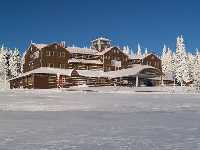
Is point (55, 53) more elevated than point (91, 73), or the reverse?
point (55, 53)

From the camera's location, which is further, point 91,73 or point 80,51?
point 80,51

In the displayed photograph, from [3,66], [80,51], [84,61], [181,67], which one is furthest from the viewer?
[3,66]

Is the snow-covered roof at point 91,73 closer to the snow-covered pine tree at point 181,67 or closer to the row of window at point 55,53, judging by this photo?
the row of window at point 55,53

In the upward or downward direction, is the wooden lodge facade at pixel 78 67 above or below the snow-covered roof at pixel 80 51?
below

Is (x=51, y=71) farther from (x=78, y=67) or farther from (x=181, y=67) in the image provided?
(x=181, y=67)

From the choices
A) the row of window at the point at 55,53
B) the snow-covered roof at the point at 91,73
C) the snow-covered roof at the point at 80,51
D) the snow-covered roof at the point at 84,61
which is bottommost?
the snow-covered roof at the point at 91,73

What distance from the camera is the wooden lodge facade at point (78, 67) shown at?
81.6 m

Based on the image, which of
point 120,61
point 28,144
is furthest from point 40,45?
point 28,144

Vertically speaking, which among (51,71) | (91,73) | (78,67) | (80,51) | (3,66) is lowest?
(91,73)

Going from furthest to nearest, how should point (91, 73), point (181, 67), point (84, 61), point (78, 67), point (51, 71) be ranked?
point (181, 67)
point (84, 61)
point (78, 67)
point (91, 73)
point (51, 71)

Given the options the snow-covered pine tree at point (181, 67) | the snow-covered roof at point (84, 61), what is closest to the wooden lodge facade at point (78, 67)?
the snow-covered roof at point (84, 61)

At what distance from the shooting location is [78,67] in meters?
91.6

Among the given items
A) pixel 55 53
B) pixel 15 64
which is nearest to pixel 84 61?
pixel 55 53

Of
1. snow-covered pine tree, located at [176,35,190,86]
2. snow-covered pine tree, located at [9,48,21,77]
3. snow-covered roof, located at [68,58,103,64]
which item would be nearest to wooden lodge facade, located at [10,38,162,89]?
snow-covered roof, located at [68,58,103,64]
